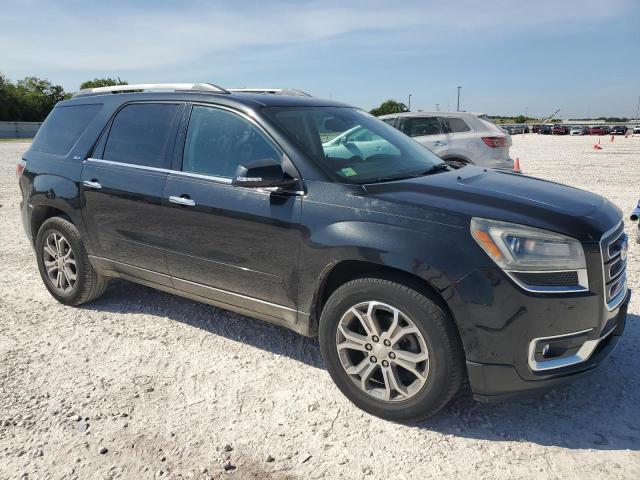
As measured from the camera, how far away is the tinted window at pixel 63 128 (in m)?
4.55

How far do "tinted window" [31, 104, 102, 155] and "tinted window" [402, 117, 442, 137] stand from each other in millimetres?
6780

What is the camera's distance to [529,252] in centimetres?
260

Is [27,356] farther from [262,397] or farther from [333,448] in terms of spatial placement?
[333,448]

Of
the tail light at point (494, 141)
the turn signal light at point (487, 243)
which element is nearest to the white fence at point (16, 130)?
the tail light at point (494, 141)

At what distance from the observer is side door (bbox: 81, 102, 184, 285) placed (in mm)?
3867

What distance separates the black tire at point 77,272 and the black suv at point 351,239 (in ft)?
0.08

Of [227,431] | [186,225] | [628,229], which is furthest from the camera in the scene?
[628,229]

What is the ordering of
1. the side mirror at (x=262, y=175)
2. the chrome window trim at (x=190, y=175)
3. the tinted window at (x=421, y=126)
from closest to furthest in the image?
the side mirror at (x=262, y=175), the chrome window trim at (x=190, y=175), the tinted window at (x=421, y=126)

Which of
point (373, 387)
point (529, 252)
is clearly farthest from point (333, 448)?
point (529, 252)

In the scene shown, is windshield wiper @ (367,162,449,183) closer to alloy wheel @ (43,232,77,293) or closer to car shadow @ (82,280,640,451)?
car shadow @ (82,280,640,451)

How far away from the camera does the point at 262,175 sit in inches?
122

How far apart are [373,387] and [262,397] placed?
704 millimetres

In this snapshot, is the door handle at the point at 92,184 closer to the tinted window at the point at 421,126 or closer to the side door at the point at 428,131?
the side door at the point at 428,131

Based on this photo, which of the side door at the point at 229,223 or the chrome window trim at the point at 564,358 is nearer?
the chrome window trim at the point at 564,358
